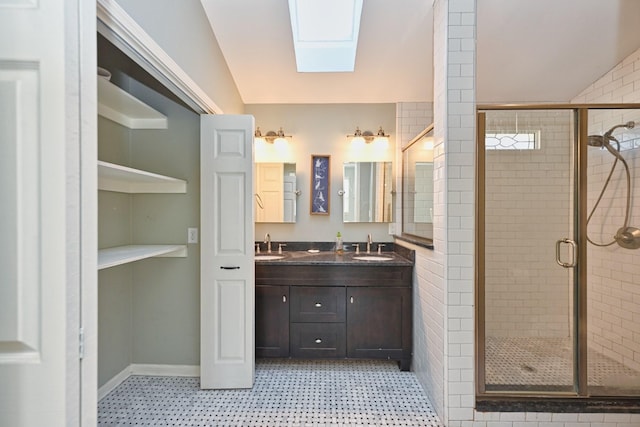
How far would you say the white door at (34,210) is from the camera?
2.75ft

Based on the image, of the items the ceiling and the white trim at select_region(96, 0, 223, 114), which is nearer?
the white trim at select_region(96, 0, 223, 114)

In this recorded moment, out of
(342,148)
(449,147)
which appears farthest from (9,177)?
(342,148)

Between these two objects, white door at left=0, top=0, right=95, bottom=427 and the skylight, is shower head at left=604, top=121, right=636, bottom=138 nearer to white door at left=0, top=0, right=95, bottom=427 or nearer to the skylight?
the skylight

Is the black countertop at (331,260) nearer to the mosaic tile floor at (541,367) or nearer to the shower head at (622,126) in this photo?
the mosaic tile floor at (541,367)

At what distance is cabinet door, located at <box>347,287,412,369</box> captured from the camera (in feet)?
8.14

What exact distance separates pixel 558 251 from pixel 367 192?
5.27ft

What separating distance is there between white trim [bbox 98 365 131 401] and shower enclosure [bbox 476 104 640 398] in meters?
2.50

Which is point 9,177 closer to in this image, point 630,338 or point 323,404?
point 323,404

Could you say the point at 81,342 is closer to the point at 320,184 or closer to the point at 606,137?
the point at 320,184

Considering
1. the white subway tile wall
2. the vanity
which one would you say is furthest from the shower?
the vanity

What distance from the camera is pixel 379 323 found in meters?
2.49

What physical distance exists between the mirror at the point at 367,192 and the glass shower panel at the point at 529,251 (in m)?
1.16

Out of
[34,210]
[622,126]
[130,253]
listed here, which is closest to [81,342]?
[34,210]

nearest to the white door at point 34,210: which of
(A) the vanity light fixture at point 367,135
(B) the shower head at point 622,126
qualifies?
(A) the vanity light fixture at point 367,135
